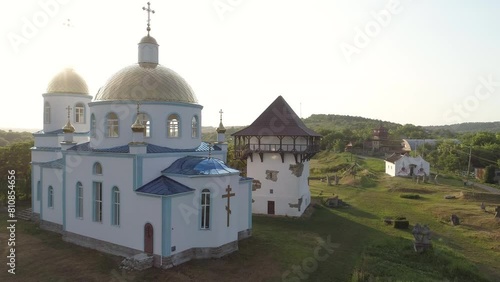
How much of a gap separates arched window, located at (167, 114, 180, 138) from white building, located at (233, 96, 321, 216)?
7.99 metres

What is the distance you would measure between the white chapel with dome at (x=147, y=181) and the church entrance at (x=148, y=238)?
45 mm

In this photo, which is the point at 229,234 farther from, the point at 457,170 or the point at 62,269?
the point at 457,170

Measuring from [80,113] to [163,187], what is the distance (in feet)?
40.5

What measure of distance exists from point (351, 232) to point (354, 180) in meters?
20.8

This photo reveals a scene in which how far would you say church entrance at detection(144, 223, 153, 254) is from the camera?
A: 53.2ft

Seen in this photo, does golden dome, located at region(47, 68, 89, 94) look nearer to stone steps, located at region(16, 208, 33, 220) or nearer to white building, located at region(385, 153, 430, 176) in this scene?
stone steps, located at region(16, 208, 33, 220)

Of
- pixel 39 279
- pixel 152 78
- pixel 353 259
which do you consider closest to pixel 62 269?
pixel 39 279

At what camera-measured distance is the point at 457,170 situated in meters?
50.0

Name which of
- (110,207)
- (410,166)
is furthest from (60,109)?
(410,166)

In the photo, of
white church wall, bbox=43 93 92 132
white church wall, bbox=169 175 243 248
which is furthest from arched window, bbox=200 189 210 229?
white church wall, bbox=43 93 92 132

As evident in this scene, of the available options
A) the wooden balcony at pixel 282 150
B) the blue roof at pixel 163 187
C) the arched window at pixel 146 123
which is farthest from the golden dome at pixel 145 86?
the wooden balcony at pixel 282 150

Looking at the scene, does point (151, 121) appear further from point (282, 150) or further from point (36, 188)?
point (36, 188)

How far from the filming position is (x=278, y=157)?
26406mm

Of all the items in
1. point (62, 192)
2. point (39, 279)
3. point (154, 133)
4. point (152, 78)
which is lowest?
point (39, 279)
